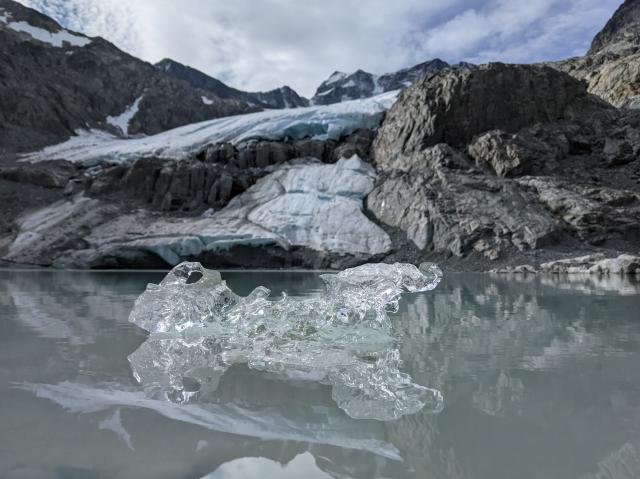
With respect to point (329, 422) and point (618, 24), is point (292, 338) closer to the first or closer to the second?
point (329, 422)

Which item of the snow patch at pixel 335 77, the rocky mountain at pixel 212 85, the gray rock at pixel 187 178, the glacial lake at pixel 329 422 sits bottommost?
the glacial lake at pixel 329 422

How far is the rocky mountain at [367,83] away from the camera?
113 m

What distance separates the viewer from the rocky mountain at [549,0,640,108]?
39.1 metres

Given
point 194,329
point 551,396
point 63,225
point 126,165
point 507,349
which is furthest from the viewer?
point 126,165

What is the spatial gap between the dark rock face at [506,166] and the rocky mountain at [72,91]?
3507cm

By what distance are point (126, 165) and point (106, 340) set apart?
33.8 meters

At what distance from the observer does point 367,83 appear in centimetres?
11481

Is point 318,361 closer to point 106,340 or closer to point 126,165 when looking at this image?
point 106,340

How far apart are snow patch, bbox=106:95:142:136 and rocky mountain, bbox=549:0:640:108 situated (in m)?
50.1

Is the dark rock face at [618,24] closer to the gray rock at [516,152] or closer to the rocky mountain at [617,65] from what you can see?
the rocky mountain at [617,65]

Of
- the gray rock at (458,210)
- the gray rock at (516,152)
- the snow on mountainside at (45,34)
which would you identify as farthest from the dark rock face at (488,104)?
the snow on mountainside at (45,34)

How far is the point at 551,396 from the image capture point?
3113 mm

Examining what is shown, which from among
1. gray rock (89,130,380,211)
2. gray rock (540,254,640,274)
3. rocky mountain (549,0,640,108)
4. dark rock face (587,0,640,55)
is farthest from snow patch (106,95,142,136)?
dark rock face (587,0,640,55)

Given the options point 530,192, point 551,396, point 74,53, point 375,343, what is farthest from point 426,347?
point 74,53
